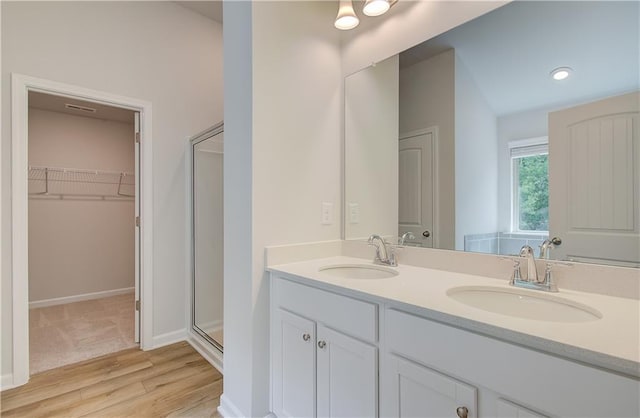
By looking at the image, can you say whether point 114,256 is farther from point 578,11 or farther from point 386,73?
point 578,11

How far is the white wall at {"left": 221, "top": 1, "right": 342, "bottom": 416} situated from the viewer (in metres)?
1.52

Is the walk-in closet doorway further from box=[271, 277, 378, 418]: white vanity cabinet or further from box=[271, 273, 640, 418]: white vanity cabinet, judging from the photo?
box=[271, 273, 640, 418]: white vanity cabinet

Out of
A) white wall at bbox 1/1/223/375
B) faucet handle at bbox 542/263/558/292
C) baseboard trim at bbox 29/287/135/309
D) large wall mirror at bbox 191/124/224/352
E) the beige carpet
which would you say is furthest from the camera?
baseboard trim at bbox 29/287/135/309

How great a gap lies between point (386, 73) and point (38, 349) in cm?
344

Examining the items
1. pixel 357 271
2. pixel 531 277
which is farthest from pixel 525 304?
pixel 357 271

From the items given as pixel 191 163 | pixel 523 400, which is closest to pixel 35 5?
pixel 191 163

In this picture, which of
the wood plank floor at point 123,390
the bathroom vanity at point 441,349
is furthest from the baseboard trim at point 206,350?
the bathroom vanity at point 441,349

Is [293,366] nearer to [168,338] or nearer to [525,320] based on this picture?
[525,320]

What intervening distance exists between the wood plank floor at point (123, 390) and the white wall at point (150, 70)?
289 millimetres

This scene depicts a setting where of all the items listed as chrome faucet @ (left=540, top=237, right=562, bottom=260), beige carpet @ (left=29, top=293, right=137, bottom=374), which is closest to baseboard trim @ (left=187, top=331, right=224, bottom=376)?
beige carpet @ (left=29, top=293, right=137, bottom=374)

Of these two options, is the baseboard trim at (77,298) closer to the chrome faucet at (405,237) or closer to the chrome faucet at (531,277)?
the chrome faucet at (405,237)

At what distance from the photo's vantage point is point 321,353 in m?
1.28

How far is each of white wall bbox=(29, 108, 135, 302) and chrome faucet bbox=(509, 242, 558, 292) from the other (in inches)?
188

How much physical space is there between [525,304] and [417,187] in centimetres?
76
